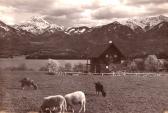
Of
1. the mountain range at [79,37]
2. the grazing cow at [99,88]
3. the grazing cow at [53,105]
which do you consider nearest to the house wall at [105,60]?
the mountain range at [79,37]

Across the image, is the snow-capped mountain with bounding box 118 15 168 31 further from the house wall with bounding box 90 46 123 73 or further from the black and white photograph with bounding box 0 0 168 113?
the house wall with bounding box 90 46 123 73

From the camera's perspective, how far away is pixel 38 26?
9.42 m

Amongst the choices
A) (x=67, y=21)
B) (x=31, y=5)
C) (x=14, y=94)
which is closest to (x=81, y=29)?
(x=67, y=21)

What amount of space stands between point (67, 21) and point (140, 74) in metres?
2.03

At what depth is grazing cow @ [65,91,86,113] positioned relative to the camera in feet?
29.5

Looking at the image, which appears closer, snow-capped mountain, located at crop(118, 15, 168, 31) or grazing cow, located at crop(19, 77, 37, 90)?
grazing cow, located at crop(19, 77, 37, 90)

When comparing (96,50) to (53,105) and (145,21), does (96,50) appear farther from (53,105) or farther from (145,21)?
(53,105)

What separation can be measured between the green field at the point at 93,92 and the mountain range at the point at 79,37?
1.86ft

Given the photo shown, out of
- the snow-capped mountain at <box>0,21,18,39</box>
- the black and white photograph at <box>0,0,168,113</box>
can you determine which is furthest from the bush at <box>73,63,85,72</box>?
the snow-capped mountain at <box>0,21,18,39</box>

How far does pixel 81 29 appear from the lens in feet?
31.5

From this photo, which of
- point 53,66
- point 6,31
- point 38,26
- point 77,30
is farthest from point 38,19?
point 53,66

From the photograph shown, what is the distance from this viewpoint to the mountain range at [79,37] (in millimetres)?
9484

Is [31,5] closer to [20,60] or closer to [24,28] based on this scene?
[24,28]

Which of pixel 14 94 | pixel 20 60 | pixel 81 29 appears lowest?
pixel 14 94
